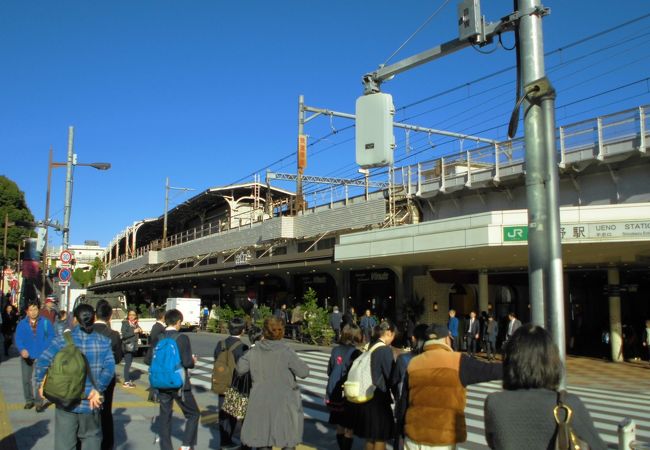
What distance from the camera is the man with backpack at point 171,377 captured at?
697 cm

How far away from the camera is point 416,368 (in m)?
4.50

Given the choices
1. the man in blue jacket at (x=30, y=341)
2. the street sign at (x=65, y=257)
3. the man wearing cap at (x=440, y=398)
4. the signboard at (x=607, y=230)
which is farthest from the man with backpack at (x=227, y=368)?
the street sign at (x=65, y=257)

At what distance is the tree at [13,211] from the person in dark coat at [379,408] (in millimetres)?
53978

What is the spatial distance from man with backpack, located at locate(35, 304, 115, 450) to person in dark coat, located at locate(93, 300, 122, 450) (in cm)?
73

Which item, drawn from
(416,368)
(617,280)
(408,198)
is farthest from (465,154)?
(416,368)

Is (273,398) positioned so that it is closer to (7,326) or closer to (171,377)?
(171,377)

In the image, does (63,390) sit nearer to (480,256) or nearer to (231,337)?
(231,337)

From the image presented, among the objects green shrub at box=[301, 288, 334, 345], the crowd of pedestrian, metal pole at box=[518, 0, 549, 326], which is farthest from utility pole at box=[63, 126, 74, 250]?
metal pole at box=[518, 0, 549, 326]

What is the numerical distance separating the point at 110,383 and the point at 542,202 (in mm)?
4857

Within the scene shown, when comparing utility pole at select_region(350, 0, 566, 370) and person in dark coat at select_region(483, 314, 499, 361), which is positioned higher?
utility pole at select_region(350, 0, 566, 370)

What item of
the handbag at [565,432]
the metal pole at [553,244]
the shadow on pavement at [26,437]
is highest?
the metal pole at [553,244]

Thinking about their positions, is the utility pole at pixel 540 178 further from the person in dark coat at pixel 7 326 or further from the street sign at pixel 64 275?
the person in dark coat at pixel 7 326

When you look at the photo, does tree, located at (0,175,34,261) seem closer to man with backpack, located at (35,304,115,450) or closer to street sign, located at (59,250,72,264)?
street sign, located at (59,250,72,264)

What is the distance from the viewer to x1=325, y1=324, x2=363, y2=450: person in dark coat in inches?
273
